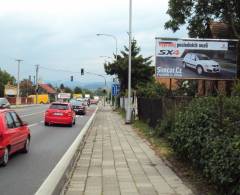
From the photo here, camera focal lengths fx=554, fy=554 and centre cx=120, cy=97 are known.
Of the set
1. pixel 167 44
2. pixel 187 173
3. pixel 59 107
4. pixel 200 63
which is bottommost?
pixel 187 173

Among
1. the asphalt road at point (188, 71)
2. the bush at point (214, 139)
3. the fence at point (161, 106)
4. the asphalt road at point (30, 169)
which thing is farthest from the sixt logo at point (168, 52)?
the bush at point (214, 139)

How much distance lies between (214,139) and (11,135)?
6.14m

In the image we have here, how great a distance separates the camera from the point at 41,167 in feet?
42.8

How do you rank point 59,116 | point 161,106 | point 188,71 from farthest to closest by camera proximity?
point 59,116, point 188,71, point 161,106

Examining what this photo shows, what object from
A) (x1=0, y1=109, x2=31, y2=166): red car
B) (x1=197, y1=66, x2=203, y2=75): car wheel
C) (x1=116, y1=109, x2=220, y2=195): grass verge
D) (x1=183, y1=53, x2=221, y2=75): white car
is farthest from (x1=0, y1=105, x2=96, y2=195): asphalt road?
(x1=197, y1=66, x2=203, y2=75): car wheel

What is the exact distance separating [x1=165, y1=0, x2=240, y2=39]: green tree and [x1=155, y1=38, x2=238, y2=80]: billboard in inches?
50.8

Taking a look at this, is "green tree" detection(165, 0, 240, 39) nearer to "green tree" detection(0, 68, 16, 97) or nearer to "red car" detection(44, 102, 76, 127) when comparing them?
"red car" detection(44, 102, 76, 127)

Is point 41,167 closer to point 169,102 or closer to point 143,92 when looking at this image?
point 169,102

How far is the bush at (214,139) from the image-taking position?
304 inches

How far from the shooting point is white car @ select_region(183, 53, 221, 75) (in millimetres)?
32062

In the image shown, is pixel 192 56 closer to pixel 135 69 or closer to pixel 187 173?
pixel 187 173

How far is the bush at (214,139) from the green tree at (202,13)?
20.1 m

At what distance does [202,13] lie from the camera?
32.6 m

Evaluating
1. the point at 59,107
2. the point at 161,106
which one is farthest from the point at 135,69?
the point at 161,106
